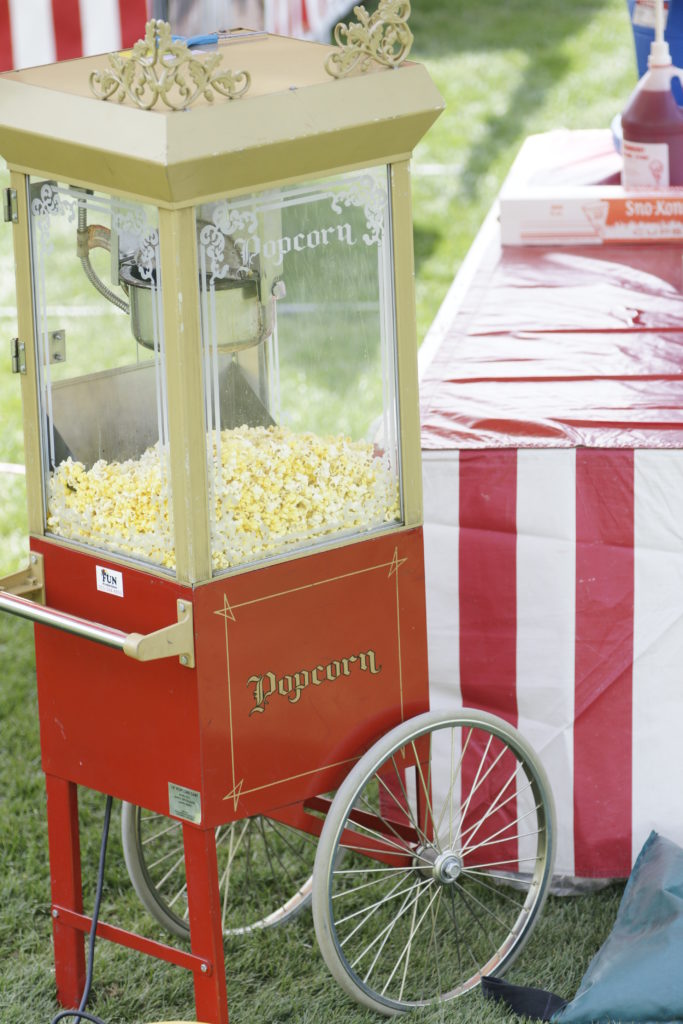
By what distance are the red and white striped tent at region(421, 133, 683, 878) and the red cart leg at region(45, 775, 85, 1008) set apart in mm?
659

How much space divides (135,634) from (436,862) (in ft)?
2.02

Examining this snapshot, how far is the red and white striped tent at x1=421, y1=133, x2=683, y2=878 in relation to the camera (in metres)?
2.37

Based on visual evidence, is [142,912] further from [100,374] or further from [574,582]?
[100,374]

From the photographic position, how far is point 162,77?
5.55ft

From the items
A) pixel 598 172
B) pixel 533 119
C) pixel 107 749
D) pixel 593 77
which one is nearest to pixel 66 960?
pixel 107 749

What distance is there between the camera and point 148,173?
5.55 feet

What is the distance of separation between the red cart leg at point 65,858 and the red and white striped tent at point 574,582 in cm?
66

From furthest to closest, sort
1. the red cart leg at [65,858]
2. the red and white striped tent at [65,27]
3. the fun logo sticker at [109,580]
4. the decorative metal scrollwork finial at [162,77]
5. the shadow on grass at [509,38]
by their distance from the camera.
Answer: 1. the shadow on grass at [509,38]
2. the red and white striped tent at [65,27]
3. the red cart leg at [65,858]
4. the fun logo sticker at [109,580]
5. the decorative metal scrollwork finial at [162,77]

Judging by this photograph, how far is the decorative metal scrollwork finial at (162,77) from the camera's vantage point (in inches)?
66.6

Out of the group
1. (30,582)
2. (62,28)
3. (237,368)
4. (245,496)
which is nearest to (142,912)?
(30,582)

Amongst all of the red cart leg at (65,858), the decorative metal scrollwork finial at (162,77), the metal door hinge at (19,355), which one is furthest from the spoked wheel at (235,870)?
the decorative metal scrollwork finial at (162,77)

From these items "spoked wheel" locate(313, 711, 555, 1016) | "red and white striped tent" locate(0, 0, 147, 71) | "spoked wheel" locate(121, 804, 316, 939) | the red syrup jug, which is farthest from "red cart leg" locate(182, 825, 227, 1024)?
the red syrup jug

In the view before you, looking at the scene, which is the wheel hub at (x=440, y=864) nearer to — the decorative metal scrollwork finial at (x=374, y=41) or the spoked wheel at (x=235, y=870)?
the spoked wheel at (x=235, y=870)

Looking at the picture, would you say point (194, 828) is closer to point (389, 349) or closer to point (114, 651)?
point (114, 651)
